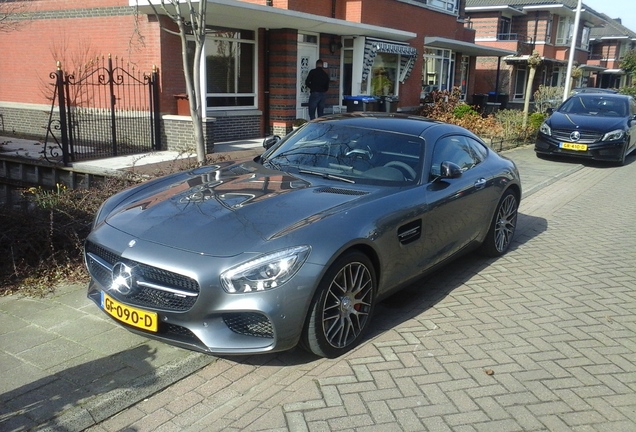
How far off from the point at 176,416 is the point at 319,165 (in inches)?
95.1

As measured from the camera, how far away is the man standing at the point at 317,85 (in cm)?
1413

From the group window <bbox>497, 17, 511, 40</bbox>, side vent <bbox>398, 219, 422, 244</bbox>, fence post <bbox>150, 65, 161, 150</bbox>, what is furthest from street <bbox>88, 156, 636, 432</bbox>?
window <bbox>497, 17, 511, 40</bbox>

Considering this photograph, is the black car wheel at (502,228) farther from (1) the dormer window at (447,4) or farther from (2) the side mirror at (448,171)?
(1) the dormer window at (447,4)

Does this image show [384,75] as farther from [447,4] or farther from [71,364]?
[71,364]

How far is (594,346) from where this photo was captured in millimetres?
4109

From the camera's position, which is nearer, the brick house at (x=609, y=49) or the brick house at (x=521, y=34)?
the brick house at (x=521, y=34)

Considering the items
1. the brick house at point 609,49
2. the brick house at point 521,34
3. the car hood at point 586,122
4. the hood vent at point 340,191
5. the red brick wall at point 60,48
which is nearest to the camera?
the hood vent at point 340,191

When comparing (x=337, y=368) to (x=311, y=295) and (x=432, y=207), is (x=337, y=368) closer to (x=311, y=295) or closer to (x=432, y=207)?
(x=311, y=295)

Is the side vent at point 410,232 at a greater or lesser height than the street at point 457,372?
greater

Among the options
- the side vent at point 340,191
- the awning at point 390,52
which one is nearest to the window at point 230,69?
the awning at point 390,52

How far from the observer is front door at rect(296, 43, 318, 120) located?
1475 centimetres

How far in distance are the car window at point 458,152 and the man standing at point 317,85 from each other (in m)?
8.65

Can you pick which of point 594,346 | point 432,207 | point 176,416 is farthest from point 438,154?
point 176,416

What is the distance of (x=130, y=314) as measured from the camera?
11.3ft
